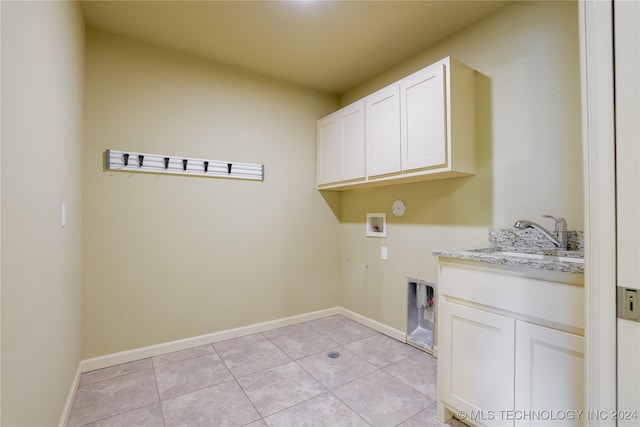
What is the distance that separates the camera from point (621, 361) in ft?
2.84

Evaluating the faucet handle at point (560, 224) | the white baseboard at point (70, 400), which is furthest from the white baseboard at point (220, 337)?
the faucet handle at point (560, 224)

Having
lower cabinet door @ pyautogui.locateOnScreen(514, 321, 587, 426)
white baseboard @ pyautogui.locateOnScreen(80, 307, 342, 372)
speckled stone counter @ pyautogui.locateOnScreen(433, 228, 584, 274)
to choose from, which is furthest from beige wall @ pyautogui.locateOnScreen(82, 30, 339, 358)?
lower cabinet door @ pyautogui.locateOnScreen(514, 321, 587, 426)

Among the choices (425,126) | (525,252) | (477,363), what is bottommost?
(477,363)

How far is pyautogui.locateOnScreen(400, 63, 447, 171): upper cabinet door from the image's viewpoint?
6.82ft

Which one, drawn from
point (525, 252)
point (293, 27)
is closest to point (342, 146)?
point (293, 27)

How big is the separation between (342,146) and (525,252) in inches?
71.9

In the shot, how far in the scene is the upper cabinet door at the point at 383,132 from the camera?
243 cm

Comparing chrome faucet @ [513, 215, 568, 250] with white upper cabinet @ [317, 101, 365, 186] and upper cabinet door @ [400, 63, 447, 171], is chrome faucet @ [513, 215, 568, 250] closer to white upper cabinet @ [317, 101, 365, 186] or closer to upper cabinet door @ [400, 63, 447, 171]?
upper cabinet door @ [400, 63, 447, 171]

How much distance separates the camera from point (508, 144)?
2.05 meters

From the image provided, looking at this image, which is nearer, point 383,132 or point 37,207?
point 37,207

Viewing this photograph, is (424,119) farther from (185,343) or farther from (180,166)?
(185,343)

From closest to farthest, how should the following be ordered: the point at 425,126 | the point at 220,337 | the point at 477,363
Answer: the point at 477,363, the point at 425,126, the point at 220,337

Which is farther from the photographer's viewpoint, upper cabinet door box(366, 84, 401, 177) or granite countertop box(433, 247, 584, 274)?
upper cabinet door box(366, 84, 401, 177)

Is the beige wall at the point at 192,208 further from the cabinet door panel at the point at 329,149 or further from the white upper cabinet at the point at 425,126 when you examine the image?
the white upper cabinet at the point at 425,126
